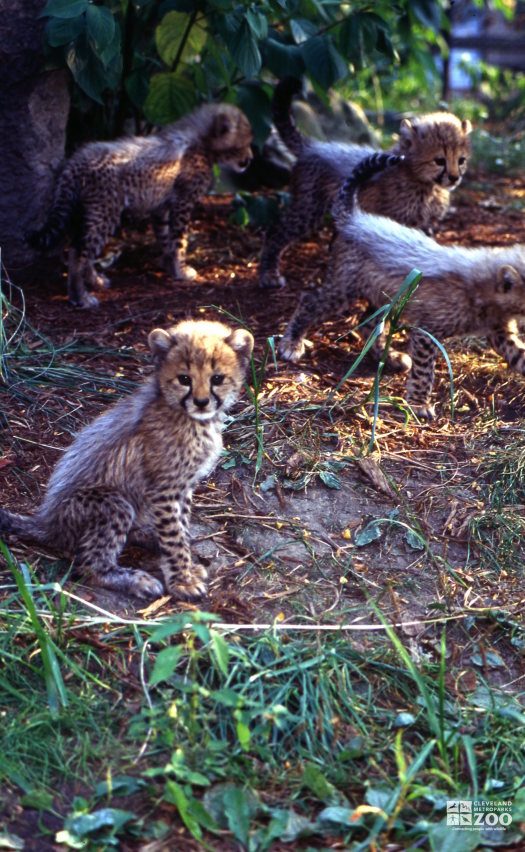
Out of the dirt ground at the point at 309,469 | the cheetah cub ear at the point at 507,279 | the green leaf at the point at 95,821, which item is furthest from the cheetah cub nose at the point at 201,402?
the cheetah cub ear at the point at 507,279

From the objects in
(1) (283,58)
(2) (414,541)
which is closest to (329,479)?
(2) (414,541)

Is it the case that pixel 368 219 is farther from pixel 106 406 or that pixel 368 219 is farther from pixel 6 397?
pixel 6 397

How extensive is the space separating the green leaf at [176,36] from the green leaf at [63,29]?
2.93ft

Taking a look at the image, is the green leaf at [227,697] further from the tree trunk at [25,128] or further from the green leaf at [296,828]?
the tree trunk at [25,128]

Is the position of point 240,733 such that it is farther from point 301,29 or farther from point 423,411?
point 301,29

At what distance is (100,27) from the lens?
4.65m

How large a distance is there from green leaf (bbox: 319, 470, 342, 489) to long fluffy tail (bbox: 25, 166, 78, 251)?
92.0 inches

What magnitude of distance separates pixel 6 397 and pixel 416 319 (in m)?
1.98

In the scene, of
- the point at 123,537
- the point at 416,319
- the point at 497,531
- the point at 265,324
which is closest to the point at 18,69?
the point at 265,324

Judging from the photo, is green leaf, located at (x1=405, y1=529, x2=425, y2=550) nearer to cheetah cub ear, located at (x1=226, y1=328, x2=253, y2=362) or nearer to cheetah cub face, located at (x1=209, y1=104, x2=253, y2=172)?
cheetah cub ear, located at (x1=226, y1=328, x2=253, y2=362)

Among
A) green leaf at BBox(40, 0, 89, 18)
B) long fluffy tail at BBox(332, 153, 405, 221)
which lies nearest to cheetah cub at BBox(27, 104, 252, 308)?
green leaf at BBox(40, 0, 89, 18)

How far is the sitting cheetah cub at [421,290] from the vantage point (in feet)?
15.4

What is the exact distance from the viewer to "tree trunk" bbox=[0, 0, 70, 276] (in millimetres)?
5199

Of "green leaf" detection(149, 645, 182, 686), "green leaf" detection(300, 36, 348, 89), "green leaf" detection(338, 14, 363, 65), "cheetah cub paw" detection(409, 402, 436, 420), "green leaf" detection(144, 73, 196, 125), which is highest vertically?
"green leaf" detection(338, 14, 363, 65)
